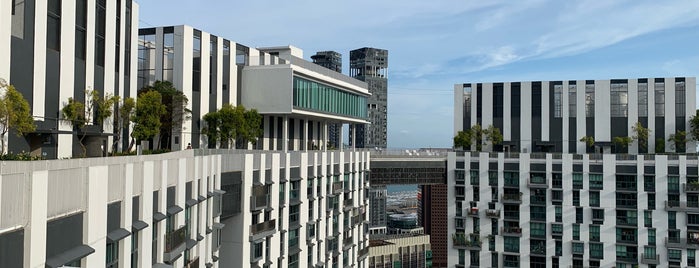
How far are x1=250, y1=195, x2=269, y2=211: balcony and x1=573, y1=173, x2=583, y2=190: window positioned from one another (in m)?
44.7

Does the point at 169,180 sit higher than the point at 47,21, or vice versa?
the point at 47,21

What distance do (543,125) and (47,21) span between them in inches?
2690

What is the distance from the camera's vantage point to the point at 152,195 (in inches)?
899

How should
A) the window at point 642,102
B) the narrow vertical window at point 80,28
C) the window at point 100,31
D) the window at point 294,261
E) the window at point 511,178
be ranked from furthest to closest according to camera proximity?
the window at point 642,102, the window at point 511,178, the window at point 294,261, the window at point 100,31, the narrow vertical window at point 80,28

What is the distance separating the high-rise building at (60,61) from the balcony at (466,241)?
168ft

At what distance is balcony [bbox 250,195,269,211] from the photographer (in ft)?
131

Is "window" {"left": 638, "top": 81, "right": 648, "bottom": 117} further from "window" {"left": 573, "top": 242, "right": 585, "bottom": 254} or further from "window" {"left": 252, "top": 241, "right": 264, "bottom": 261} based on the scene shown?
"window" {"left": 252, "top": 241, "right": 264, "bottom": 261}

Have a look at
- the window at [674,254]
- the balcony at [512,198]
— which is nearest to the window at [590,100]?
the balcony at [512,198]

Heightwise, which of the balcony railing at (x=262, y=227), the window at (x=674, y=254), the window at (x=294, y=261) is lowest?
the window at (x=674, y=254)

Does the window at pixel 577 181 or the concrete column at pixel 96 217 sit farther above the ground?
the concrete column at pixel 96 217

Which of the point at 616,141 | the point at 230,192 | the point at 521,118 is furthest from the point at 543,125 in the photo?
the point at 230,192

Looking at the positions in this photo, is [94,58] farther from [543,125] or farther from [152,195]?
[543,125]

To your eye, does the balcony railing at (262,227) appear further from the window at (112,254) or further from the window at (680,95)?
the window at (680,95)

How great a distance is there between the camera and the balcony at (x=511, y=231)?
7188cm
